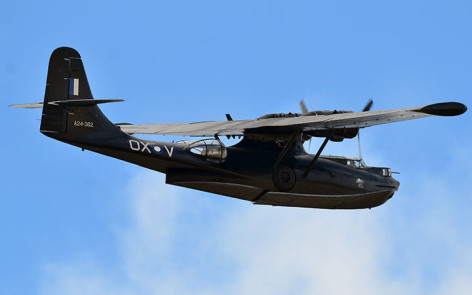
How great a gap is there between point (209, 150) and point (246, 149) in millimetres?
1605

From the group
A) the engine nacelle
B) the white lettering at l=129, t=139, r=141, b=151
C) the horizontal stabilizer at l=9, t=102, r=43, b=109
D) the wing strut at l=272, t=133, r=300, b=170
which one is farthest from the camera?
the horizontal stabilizer at l=9, t=102, r=43, b=109

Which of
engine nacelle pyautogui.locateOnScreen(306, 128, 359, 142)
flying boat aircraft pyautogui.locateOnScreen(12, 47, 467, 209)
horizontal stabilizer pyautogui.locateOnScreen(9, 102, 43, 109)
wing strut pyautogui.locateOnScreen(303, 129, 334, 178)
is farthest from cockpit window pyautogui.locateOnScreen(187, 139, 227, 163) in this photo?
horizontal stabilizer pyautogui.locateOnScreen(9, 102, 43, 109)

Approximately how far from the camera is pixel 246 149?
115 feet

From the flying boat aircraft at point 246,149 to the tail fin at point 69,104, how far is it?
0.11ft

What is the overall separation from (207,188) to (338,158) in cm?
Answer: 571

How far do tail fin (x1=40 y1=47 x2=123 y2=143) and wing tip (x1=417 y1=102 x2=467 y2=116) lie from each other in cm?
1105

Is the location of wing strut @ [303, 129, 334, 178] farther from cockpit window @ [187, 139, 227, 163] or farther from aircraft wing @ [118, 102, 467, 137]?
cockpit window @ [187, 139, 227, 163]

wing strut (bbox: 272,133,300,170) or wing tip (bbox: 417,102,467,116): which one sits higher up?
wing tip (bbox: 417,102,467,116)

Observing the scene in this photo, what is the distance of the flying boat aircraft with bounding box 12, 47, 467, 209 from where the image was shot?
3206cm

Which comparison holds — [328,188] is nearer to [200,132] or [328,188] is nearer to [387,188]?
[387,188]

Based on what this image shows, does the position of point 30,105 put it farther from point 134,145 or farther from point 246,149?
point 246,149

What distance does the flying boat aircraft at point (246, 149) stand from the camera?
32.1m

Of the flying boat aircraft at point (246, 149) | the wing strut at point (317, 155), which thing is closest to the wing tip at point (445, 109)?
the flying boat aircraft at point (246, 149)

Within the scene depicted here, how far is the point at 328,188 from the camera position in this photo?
35.7 metres
